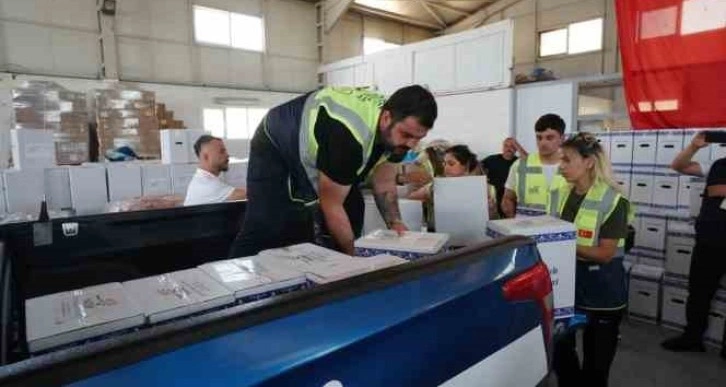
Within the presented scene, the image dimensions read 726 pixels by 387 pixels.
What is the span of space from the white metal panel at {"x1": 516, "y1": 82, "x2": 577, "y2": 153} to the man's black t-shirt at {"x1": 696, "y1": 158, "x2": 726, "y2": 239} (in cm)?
408

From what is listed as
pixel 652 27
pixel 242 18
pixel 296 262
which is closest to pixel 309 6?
pixel 242 18

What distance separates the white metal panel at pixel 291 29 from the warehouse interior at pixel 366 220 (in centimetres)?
200

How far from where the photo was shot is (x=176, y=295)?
2.83 feet

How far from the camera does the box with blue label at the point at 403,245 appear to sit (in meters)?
1.32

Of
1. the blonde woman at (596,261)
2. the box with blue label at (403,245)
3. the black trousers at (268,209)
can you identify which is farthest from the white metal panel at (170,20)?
the box with blue label at (403,245)

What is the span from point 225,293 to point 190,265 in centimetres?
122

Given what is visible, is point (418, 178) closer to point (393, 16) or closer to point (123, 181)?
point (123, 181)

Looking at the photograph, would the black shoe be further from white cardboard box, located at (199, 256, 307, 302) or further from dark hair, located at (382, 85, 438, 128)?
white cardboard box, located at (199, 256, 307, 302)

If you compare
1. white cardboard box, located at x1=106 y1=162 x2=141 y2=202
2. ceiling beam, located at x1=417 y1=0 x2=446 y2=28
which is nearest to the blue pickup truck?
white cardboard box, located at x1=106 y1=162 x2=141 y2=202

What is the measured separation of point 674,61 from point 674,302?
334cm

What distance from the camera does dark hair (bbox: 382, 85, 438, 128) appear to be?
1.64m

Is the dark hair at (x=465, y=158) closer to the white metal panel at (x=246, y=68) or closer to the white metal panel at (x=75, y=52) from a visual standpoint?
the white metal panel at (x=75, y=52)

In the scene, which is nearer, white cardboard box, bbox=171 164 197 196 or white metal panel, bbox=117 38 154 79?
white cardboard box, bbox=171 164 197 196

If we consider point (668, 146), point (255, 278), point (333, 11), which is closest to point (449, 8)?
point (333, 11)
